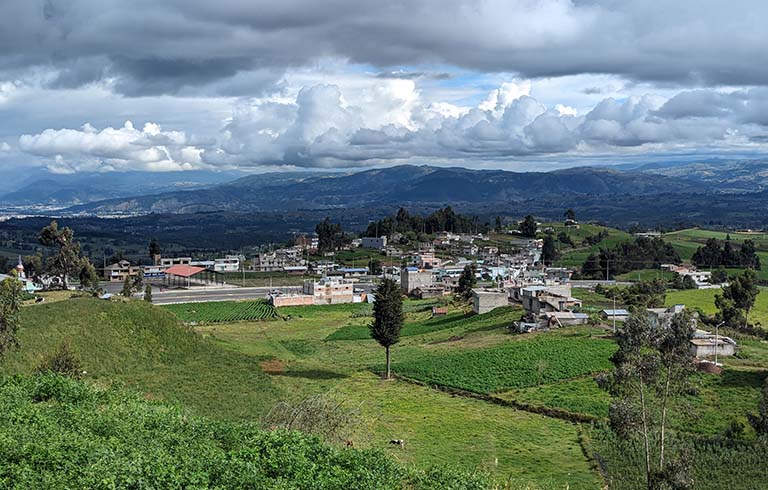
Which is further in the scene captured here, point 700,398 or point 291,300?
point 291,300

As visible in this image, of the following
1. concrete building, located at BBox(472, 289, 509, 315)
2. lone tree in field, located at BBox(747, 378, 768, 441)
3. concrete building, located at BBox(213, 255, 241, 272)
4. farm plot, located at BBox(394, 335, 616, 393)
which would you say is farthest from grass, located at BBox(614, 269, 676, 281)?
lone tree in field, located at BBox(747, 378, 768, 441)

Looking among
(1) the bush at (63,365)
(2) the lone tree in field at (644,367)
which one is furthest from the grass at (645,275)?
(1) the bush at (63,365)

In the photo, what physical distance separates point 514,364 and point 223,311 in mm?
39755

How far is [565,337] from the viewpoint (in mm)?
43031

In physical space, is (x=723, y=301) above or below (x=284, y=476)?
below

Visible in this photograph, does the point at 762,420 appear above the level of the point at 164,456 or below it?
below

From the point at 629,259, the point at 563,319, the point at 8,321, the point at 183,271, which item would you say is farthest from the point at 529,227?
the point at 8,321

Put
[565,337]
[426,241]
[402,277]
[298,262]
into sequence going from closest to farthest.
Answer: [565,337] → [402,277] → [298,262] → [426,241]

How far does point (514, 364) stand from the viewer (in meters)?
37.4

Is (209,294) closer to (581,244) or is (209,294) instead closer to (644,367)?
(644,367)

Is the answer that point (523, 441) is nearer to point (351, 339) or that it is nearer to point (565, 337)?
point (565, 337)

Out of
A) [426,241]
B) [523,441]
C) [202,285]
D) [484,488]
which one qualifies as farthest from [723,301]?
[426,241]

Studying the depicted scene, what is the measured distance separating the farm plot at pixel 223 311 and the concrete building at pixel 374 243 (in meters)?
54.2

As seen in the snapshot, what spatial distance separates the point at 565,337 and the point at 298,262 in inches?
3076
